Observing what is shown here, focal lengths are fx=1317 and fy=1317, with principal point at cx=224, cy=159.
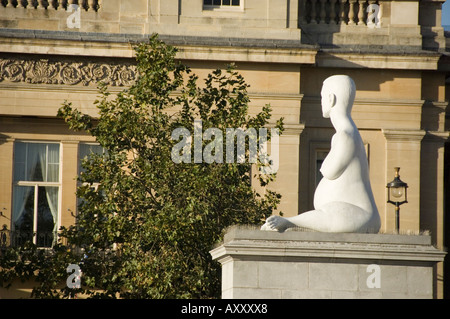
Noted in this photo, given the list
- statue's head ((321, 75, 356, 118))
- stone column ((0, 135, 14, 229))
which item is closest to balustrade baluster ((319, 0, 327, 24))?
stone column ((0, 135, 14, 229))

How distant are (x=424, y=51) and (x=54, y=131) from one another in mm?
9159

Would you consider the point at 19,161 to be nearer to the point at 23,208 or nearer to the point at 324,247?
the point at 23,208

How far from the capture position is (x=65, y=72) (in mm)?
31469

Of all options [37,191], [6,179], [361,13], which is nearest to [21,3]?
[6,179]

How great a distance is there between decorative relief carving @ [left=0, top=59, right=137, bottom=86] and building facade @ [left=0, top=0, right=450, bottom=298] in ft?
0.08

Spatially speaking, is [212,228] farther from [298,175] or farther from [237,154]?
[298,175]

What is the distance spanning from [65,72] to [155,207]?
341 inches

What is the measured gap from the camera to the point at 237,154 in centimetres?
2398

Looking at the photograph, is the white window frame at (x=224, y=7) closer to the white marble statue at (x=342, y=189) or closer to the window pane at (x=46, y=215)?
the window pane at (x=46, y=215)

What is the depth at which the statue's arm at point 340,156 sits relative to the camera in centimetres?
1758

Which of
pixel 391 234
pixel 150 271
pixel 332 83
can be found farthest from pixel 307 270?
pixel 150 271

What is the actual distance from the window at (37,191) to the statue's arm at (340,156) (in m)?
15.5

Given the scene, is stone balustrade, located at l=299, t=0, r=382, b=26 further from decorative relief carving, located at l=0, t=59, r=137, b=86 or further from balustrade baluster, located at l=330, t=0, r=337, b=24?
decorative relief carving, located at l=0, t=59, r=137, b=86

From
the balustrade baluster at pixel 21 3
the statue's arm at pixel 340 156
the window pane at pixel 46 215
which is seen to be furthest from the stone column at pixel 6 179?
the statue's arm at pixel 340 156
